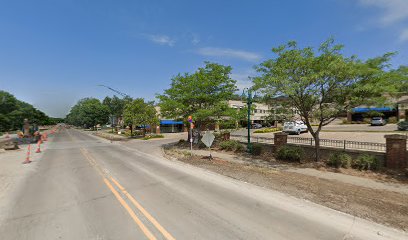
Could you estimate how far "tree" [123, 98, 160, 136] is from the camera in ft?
126

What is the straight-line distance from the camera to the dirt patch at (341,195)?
19.3ft

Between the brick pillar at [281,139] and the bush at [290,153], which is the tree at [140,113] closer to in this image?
the brick pillar at [281,139]

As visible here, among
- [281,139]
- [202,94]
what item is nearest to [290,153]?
[281,139]

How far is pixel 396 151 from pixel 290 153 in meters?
5.09

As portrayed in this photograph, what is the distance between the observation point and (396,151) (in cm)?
1081

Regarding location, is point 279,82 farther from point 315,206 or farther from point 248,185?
point 315,206

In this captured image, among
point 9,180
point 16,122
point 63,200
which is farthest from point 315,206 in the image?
point 16,122

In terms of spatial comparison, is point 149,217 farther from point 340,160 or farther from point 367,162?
point 367,162

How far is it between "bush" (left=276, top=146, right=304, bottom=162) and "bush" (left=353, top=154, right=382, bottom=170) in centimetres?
302

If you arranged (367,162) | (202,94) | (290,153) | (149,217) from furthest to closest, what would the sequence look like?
(202,94) → (290,153) → (367,162) → (149,217)

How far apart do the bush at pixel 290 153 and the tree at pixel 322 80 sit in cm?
97

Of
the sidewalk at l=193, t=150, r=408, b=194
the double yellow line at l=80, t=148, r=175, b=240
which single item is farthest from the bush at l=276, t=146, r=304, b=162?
the double yellow line at l=80, t=148, r=175, b=240

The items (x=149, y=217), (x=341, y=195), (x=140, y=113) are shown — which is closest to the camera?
(x=149, y=217)

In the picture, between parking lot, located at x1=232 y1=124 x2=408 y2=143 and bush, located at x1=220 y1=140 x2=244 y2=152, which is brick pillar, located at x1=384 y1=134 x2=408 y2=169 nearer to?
parking lot, located at x1=232 y1=124 x2=408 y2=143
